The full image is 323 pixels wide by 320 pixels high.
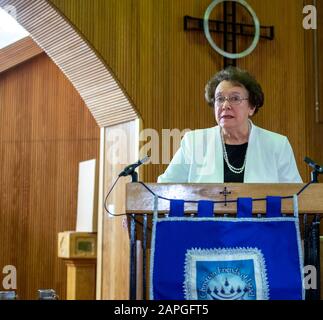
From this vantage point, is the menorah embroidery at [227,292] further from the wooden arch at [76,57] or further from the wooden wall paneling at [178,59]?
the wooden arch at [76,57]

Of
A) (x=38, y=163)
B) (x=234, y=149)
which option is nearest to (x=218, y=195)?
(x=234, y=149)

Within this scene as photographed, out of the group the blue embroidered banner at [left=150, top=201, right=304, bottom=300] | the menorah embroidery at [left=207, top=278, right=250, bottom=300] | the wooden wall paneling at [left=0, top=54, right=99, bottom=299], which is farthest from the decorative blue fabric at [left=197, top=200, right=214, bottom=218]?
the wooden wall paneling at [left=0, top=54, right=99, bottom=299]

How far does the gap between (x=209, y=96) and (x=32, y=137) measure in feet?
14.1

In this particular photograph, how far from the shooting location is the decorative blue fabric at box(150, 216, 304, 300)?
2402mm

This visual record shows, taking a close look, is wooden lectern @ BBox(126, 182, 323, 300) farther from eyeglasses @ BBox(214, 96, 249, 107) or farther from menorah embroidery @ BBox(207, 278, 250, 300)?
eyeglasses @ BBox(214, 96, 249, 107)

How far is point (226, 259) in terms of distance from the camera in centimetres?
242

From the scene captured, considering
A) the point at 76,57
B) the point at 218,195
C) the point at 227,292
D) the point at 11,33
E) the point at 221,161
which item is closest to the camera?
the point at 227,292

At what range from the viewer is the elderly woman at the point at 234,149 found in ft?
10.0

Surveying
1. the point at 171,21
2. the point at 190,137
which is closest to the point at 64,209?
the point at 171,21

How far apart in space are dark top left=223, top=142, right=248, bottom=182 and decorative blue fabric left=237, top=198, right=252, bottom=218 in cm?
61

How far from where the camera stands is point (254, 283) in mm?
2410

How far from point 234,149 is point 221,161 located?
0.12 meters

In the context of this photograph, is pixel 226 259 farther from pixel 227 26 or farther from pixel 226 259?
pixel 227 26

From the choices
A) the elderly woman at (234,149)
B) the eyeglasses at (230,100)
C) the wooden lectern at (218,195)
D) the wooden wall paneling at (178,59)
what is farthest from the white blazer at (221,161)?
the wooden wall paneling at (178,59)
